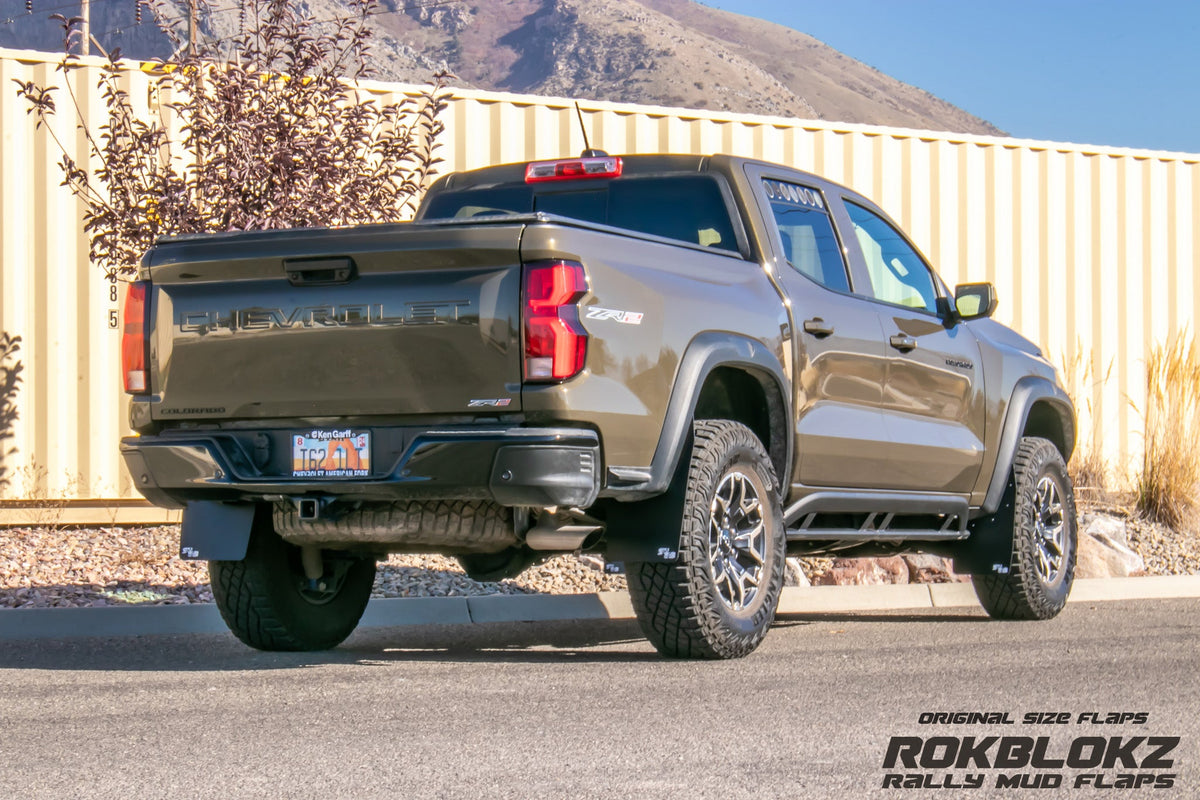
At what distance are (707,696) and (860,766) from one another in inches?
46.2

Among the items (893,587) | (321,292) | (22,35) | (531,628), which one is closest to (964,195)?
(893,587)

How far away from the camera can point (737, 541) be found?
20.5 feet

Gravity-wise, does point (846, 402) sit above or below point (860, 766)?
above

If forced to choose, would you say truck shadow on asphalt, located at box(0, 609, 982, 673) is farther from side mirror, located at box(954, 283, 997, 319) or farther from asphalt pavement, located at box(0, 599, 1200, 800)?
side mirror, located at box(954, 283, 997, 319)

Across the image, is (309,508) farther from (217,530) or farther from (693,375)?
(693,375)

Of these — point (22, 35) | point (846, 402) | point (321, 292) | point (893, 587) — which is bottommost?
point (893, 587)

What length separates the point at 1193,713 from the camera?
4938mm

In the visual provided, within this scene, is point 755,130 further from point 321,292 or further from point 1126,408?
point 321,292

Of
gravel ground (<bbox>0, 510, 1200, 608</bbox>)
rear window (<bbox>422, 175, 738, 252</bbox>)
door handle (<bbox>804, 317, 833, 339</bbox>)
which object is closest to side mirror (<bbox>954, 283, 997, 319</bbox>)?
door handle (<bbox>804, 317, 833, 339</bbox>)

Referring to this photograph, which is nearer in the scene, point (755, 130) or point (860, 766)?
point (860, 766)

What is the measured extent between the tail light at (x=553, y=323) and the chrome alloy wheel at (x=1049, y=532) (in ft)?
12.3

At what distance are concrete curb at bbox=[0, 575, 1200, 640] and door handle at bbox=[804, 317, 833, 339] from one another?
2349 mm

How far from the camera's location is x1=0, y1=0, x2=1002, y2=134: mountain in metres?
128

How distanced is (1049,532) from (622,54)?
129 meters
